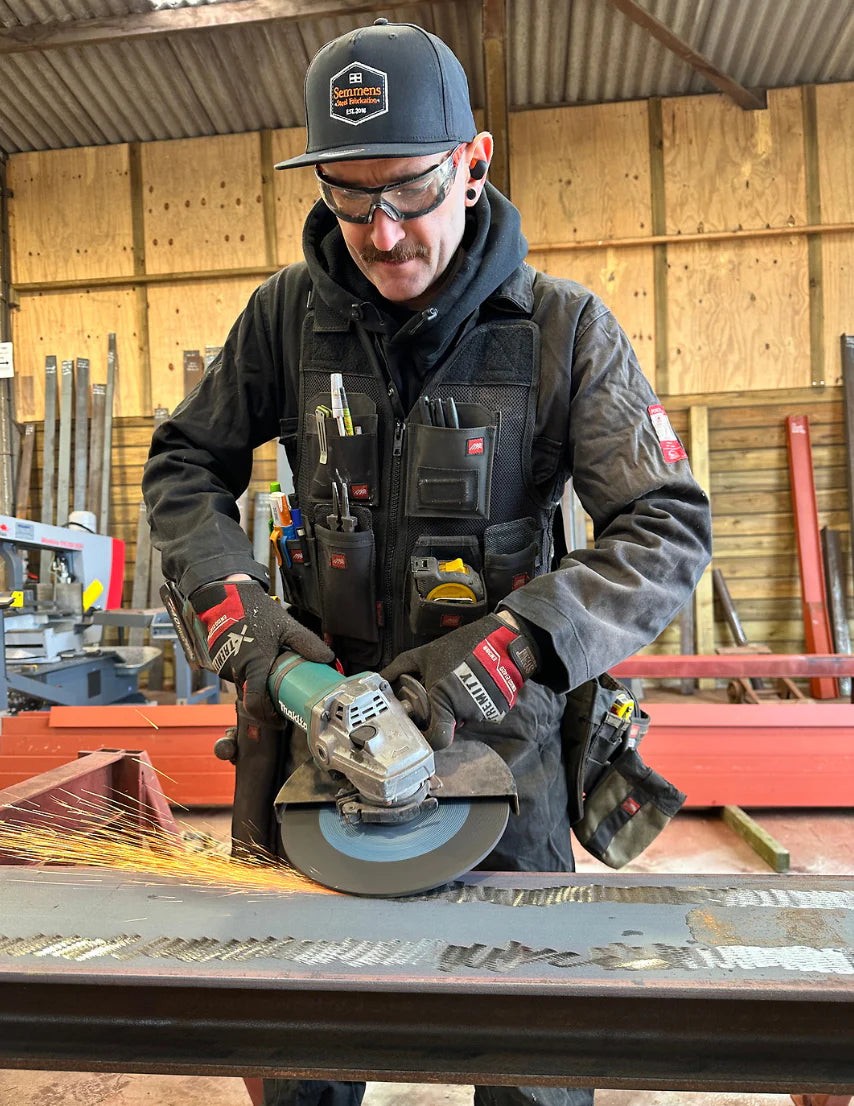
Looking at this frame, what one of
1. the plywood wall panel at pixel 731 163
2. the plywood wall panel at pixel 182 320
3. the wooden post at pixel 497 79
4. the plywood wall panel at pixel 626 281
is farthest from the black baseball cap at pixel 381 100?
the plywood wall panel at pixel 182 320

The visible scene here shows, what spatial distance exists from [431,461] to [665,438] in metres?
0.43

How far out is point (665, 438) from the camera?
5.16 ft

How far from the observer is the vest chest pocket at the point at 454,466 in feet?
5.28

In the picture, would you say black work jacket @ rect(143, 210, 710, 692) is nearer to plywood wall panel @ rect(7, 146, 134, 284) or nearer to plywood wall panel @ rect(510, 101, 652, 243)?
plywood wall panel @ rect(510, 101, 652, 243)

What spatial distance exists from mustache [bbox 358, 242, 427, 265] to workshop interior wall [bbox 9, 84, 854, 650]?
516cm

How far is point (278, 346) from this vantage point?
72.2 inches

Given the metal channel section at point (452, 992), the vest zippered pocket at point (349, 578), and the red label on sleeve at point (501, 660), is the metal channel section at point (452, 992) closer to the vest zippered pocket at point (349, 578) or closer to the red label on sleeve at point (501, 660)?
the red label on sleeve at point (501, 660)

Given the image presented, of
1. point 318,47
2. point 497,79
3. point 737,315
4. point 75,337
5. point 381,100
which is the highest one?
point 318,47

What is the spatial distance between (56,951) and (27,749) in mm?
3204

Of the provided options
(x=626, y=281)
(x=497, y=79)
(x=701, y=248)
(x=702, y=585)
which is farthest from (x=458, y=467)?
(x=701, y=248)

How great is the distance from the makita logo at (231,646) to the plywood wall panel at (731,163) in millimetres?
5993

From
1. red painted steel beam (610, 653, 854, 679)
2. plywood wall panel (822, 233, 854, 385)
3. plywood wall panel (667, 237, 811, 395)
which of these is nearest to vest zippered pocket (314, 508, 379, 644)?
red painted steel beam (610, 653, 854, 679)

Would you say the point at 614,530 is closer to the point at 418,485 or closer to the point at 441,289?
the point at 418,485

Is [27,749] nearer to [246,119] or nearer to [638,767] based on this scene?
[638,767]
